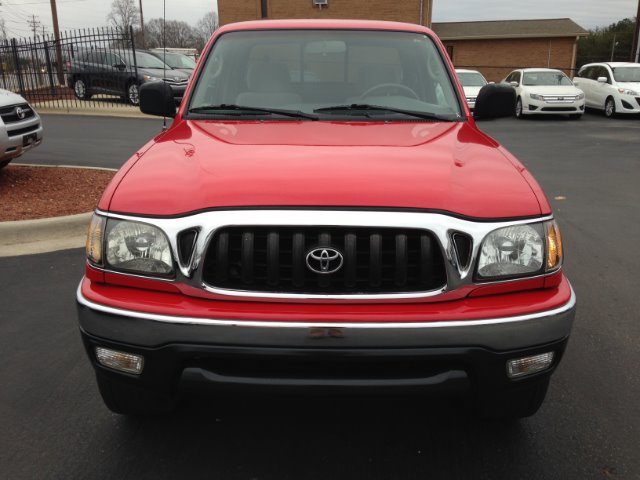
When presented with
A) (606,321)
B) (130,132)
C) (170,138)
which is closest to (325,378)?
(170,138)

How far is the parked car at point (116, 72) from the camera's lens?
60.5 ft

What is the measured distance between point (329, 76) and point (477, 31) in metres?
44.9

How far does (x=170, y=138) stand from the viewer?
3.02 m

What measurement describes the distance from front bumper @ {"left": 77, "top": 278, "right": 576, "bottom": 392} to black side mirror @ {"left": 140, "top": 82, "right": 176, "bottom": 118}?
81.4 inches

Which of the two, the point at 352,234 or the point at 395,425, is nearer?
the point at 352,234

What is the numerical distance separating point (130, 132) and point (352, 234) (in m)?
12.5

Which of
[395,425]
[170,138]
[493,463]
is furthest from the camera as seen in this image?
[170,138]

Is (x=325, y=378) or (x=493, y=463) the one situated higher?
(x=325, y=378)

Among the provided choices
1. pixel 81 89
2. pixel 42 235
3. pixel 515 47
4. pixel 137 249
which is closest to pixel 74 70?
pixel 81 89

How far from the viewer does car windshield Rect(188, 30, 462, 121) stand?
11.3ft

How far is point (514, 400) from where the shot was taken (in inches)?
93.6

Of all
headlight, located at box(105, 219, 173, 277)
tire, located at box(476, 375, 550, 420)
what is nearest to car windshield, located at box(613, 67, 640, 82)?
tire, located at box(476, 375, 550, 420)

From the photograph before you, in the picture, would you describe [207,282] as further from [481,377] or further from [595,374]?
[595,374]

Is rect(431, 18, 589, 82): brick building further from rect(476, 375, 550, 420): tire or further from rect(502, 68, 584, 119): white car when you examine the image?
rect(476, 375, 550, 420): tire
